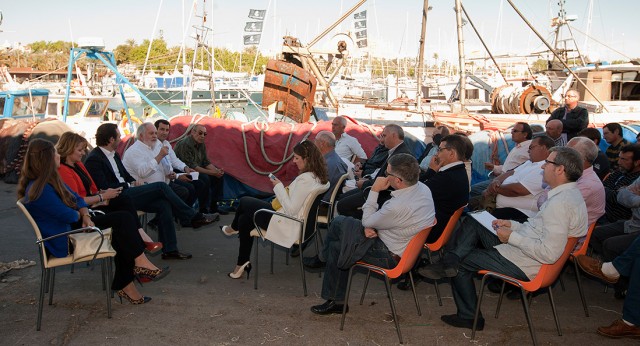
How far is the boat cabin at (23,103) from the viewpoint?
1262cm

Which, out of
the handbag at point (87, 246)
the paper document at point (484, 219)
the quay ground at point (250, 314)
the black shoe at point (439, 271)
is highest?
the paper document at point (484, 219)

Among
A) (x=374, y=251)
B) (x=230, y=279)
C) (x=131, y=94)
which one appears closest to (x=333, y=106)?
(x=230, y=279)

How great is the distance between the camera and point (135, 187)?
18.0ft

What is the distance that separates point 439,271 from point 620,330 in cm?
127

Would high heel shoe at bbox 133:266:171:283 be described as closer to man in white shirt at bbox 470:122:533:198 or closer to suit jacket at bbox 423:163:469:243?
suit jacket at bbox 423:163:469:243

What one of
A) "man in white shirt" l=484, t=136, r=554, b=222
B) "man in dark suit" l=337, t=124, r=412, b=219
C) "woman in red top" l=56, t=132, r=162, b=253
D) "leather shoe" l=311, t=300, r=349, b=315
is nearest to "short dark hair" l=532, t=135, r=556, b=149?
"man in white shirt" l=484, t=136, r=554, b=222

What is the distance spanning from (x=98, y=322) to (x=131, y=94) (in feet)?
133

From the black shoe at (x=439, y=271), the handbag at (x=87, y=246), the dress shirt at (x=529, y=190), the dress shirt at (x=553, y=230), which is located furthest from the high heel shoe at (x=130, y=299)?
the dress shirt at (x=529, y=190)

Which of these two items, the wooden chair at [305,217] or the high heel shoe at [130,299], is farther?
the wooden chair at [305,217]

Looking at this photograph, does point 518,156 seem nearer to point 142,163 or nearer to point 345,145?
point 345,145

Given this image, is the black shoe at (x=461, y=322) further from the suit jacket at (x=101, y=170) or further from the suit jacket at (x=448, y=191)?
the suit jacket at (x=101, y=170)

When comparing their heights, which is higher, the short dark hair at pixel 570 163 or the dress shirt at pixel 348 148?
the short dark hair at pixel 570 163

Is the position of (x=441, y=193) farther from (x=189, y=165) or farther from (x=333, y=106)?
(x=333, y=106)

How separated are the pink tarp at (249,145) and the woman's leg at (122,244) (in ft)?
14.0
